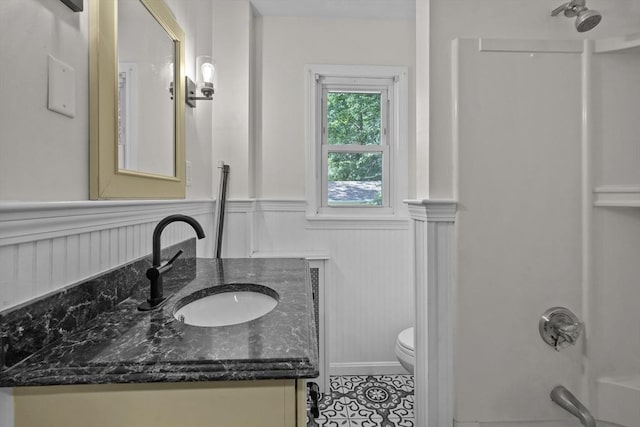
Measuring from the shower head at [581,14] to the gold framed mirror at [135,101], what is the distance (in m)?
1.50

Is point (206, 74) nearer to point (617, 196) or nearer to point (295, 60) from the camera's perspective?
point (295, 60)

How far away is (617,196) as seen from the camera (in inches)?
48.6

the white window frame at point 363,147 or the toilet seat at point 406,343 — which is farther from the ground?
the white window frame at point 363,147

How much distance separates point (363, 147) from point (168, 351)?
197 cm

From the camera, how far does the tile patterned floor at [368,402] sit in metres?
1.75

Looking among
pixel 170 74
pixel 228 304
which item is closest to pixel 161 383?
pixel 228 304

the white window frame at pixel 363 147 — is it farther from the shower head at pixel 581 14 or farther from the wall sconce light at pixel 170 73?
the shower head at pixel 581 14

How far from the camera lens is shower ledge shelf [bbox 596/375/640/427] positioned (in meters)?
1.22

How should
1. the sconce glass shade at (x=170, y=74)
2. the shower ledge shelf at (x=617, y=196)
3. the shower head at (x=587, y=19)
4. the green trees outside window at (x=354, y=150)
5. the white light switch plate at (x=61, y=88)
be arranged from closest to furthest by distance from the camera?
1. the white light switch plate at (x=61, y=88)
2. the shower head at (x=587, y=19)
3. the shower ledge shelf at (x=617, y=196)
4. the sconce glass shade at (x=170, y=74)
5. the green trees outside window at (x=354, y=150)

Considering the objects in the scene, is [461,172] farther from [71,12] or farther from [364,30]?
[364,30]

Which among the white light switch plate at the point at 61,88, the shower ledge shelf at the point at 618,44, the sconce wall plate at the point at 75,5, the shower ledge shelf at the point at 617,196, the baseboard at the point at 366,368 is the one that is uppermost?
the shower ledge shelf at the point at 618,44

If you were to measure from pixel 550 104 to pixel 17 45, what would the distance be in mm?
1607

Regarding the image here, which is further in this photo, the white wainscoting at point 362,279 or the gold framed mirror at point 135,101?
the white wainscoting at point 362,279

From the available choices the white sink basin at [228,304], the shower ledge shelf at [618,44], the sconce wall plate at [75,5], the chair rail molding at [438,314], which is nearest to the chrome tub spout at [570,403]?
the chair rail molding at [438,314]
